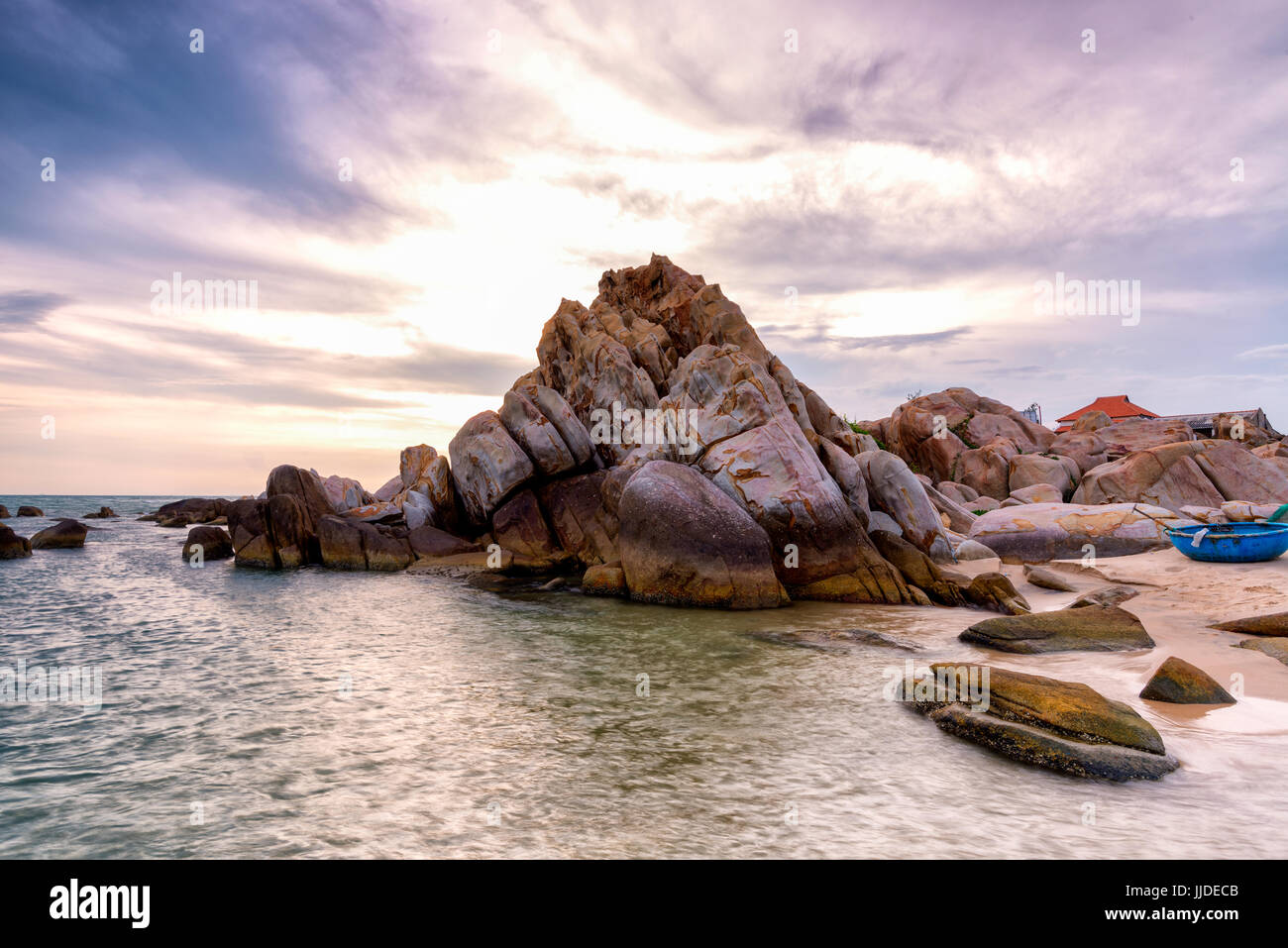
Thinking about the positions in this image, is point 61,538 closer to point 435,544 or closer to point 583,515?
point 435,544

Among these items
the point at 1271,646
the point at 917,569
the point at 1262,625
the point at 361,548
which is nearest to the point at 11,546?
the point at 361,548

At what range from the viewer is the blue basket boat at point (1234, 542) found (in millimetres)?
15133

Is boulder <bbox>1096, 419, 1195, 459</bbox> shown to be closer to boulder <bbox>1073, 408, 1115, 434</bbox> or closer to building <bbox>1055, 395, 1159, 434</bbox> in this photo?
boulder <bbox>1073, 408, 1115, 434</bbox>

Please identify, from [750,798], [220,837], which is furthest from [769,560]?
[220,837]

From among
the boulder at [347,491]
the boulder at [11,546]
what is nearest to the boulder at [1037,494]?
the boulder at [347,491]

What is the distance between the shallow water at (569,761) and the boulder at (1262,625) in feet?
7.35

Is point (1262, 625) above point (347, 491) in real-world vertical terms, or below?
below

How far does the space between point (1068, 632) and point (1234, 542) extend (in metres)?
7.48

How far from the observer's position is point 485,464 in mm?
25453

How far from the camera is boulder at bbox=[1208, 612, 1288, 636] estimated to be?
10.5 meters

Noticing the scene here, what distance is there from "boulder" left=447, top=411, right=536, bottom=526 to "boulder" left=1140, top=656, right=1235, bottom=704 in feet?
66.8

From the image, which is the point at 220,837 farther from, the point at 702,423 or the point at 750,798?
the point at 702,423

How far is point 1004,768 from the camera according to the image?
6758 millimetres

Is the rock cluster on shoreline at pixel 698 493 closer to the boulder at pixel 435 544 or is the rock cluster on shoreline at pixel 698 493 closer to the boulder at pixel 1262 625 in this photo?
the boulder at pixel 435 544
